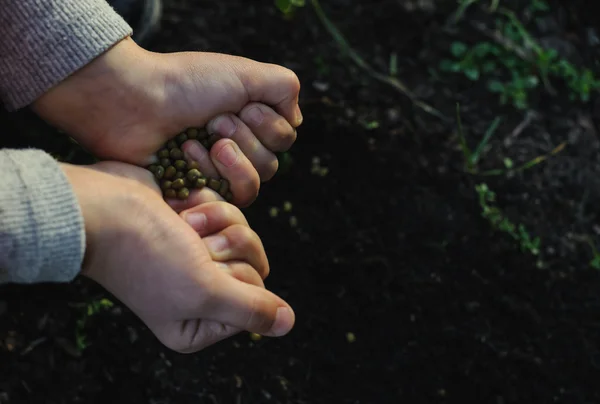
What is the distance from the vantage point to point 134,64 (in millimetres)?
1542

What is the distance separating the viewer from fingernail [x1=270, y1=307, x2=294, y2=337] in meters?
1.37

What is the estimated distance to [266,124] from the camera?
5.26 ft

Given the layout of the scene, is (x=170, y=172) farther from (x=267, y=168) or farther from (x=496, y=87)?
(x=496, y=87)

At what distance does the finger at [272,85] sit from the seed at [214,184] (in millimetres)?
221

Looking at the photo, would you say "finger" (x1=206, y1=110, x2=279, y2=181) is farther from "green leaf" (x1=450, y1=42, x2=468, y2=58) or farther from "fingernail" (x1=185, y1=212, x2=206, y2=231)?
"green leaf" (x1=450, y1=42, x2=468, y2=58)

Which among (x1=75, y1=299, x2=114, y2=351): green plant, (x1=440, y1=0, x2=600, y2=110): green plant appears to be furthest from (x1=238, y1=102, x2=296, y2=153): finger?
(x1=440, y1=0, x2=600, y2=110): green plant

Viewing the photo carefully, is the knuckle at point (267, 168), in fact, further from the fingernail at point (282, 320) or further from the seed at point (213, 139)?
the fingernail at point (282, 320)

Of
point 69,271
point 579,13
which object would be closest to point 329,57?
point 579,13

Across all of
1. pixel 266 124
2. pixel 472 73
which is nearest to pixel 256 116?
pixel 266 124

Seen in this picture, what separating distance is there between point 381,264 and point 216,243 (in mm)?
575

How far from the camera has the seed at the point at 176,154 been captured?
5.16ft

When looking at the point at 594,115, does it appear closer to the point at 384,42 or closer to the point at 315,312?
the point at 384,42

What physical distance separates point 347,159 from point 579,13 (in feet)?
3.57

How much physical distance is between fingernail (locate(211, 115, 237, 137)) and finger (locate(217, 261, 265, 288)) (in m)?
0.34
